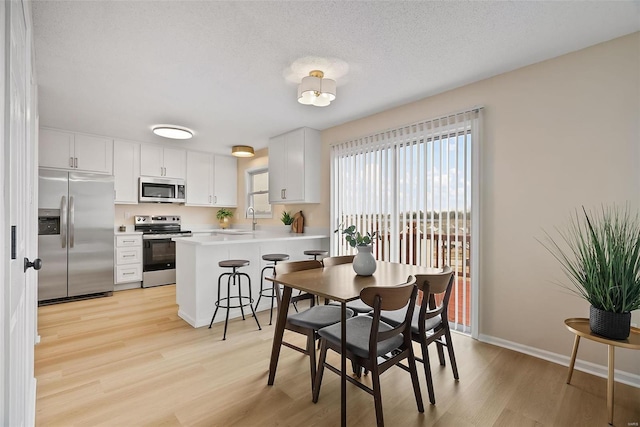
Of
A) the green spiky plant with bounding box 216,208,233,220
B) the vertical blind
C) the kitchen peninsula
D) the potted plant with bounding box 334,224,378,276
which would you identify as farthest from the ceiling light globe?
the green spiky plant with bounding box 216,208,233,220

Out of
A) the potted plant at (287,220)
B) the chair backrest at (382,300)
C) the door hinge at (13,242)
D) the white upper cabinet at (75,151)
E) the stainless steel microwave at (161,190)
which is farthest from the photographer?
the stainless steel microwave at (161,190)

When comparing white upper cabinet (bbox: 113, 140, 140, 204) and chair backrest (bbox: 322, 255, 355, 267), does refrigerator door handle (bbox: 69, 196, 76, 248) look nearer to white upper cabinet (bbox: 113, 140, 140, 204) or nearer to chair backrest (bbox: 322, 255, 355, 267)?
white upper cabinet (bbox: 113, 140, 140, 204)

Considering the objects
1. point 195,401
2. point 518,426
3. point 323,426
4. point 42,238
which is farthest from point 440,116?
point 42,238

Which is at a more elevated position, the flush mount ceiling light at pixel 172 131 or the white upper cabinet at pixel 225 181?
the flush mount ceiling light at pixel 172 131

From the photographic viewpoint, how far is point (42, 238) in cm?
395

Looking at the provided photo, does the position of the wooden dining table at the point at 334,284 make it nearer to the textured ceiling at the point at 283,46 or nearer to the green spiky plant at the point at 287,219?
the textured ceiling at the point at 283,46

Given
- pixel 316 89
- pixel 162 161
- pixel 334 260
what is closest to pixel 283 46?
pixel 316 89

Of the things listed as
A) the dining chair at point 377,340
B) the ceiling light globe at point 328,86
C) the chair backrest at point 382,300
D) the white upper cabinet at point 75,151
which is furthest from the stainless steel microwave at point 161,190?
the chair backrest at point 382,300

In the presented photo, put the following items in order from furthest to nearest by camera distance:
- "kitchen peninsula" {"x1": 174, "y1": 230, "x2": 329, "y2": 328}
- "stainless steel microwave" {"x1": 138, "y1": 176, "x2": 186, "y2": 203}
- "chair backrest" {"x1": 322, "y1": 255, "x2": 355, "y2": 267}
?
"stainless steel microwave" {"x1": 138, "y1": 176, "x2": 186, "y2": 203}, "kitchen peninsula" {"x1": 174, "y1": 230, "x2": 329, "y2": 328}, "chair backrest" {"x1": 322, "y1": 255, "x2": 355, "y2": 267}

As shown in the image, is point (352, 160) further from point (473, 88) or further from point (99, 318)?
point (99, 318)

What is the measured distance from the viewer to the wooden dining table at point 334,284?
5.52 ft

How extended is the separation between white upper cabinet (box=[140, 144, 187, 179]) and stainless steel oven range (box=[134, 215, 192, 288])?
83 cm

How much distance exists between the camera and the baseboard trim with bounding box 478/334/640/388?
2127 mm

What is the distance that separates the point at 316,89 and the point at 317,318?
176 cm
